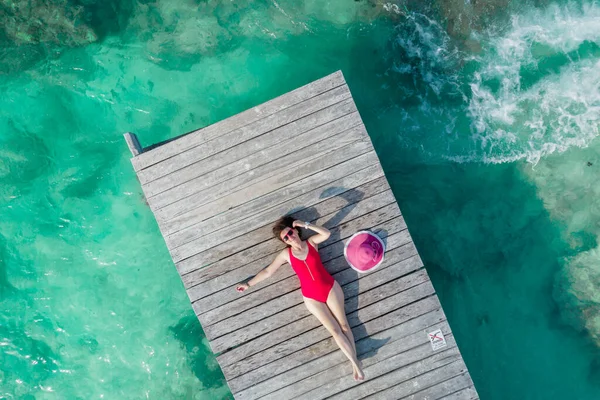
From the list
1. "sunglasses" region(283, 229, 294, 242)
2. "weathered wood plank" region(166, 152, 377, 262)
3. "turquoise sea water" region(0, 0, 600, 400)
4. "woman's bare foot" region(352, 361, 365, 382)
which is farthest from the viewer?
"turquoise sea water" region(0, 0, 600, 400)

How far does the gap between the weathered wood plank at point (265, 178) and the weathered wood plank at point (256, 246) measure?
0.28 metres

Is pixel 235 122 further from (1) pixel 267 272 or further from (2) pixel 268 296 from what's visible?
(2) pixel 268 296

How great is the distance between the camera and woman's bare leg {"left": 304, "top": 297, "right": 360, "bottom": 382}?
538cm

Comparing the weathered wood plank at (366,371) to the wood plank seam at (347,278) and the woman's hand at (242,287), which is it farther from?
the woman's hand at (242,287)

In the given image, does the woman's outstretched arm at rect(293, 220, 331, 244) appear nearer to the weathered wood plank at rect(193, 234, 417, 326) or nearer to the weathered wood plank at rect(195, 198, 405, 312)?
the weathered wood plank at rect(195, 198, 405, 312)

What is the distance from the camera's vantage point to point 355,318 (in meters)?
5.72

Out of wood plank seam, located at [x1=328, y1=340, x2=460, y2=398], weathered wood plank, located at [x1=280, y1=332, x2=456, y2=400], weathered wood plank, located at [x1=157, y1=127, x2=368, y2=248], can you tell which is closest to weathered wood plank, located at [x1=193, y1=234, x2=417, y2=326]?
weathered wood plank, located at [x1=157, y1=127, x2=368, y2=248]

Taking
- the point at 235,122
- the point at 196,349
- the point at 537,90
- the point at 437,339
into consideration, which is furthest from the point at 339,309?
the point at 537,90

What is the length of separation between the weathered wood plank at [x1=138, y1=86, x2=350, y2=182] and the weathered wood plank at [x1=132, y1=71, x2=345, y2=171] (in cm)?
6

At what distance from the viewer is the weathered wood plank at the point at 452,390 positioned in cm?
564

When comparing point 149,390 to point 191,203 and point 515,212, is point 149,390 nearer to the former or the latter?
point 191,203

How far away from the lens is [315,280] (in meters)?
5.39

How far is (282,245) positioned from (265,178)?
39.8 inches

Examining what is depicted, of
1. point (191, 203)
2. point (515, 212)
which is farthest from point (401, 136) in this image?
point (191, 203)
